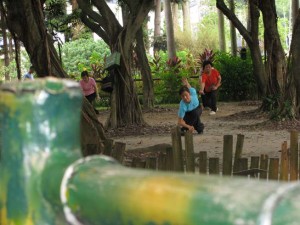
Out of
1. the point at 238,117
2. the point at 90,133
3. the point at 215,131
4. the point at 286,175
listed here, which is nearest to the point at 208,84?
the point at 238,117

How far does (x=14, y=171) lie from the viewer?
3.49 feet

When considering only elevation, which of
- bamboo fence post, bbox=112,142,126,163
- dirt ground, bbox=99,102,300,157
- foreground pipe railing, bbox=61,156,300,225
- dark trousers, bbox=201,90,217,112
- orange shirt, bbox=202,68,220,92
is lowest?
dirt ground, bbox=99,102,300,157

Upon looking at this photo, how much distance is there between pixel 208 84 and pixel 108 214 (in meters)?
13.8

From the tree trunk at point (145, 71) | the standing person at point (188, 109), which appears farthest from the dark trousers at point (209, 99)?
the standing person at point (188, 109)

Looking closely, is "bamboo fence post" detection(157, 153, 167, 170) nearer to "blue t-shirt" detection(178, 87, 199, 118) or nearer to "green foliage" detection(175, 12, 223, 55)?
"blue t-shirt" detection(178, 87, 199, 118)

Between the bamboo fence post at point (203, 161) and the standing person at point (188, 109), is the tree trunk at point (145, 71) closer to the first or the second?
the standing person at point (188, 109)

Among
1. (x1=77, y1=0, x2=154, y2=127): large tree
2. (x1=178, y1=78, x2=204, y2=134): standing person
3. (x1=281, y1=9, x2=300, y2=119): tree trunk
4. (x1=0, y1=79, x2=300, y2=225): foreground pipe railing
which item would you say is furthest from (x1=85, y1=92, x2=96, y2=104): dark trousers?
(x1=0, y1=79, x2=300, y2=225): foreground pipe railing

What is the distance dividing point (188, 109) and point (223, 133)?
133 centimetres

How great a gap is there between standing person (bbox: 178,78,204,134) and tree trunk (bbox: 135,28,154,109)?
6.61m

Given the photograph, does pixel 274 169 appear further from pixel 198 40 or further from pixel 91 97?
pixel 198 40

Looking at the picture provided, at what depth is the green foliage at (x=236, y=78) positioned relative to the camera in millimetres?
19734

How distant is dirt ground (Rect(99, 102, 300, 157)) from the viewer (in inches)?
347

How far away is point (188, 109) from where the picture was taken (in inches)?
393

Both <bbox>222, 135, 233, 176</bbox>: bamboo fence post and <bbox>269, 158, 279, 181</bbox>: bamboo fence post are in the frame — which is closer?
<bbox>269, 158, 279, 181</bbox>: bamboo fence post
